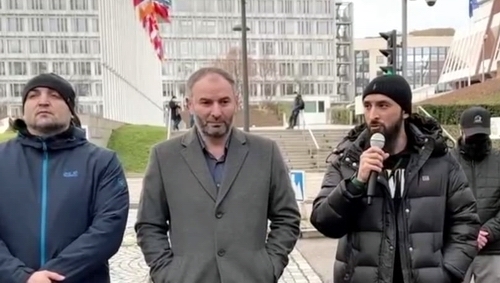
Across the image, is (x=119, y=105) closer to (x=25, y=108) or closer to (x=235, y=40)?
(x=25, y=108)

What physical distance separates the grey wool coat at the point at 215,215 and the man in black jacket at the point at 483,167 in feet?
6.10

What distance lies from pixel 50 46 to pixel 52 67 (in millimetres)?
3040

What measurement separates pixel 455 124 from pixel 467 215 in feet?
80.7

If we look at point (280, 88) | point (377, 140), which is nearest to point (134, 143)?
point (377, 140)

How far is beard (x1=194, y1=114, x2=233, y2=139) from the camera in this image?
3334 mm

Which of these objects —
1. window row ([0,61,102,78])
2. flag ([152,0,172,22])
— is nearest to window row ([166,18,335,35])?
window row ([0,61,102,78])

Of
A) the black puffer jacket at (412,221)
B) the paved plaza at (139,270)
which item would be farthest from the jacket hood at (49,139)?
the paved plaza at (139,270)

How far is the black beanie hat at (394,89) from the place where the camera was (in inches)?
131

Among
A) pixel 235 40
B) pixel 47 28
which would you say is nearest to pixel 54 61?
pixel 47 28

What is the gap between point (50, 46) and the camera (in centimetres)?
8950

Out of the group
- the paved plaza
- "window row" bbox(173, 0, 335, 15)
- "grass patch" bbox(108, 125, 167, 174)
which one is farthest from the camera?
"window row" bbox(173, 0, 335, 15)

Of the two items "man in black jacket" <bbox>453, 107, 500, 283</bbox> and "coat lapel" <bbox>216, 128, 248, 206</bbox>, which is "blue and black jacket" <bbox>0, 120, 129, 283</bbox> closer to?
"coat lapel" <bbox>216, 128, 248, 206</bbox>

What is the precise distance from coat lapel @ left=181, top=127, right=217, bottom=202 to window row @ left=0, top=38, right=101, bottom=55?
88.9 meters

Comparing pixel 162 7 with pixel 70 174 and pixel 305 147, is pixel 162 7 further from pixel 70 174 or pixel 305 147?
pixel 70 174
